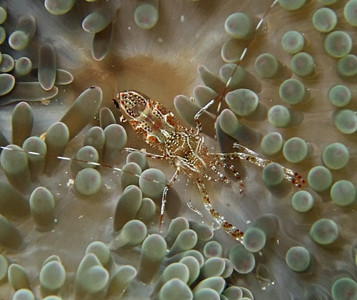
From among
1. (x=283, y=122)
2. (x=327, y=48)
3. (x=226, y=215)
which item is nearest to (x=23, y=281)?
(x=226, y=215)

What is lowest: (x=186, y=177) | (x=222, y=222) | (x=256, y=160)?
(x=186, y=177)

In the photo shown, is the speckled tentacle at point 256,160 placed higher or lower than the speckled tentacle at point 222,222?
higher

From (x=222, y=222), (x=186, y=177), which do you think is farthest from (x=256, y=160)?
(x=186, y=177)

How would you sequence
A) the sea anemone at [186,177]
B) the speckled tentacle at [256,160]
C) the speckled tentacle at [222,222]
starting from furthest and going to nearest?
1. the speckled tentacle at [222,222]
2. the speckled tentacle at [256,160]
3. the sea anemone at [186,177]

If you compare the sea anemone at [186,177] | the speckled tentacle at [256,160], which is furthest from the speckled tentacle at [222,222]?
the speckled tentacle at [256,160]

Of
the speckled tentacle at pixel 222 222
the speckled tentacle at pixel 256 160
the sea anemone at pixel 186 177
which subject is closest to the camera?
the sea anemone at pixel 186 177

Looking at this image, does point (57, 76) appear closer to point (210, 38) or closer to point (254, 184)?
point (210, 38)

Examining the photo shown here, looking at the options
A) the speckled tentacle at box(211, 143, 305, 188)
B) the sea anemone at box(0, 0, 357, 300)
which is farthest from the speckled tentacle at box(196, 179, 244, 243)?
the speckled tentacle at box(211, 143, 305, 188)

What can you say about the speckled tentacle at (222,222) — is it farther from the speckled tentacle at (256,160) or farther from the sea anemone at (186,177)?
the speckled tentacle at (256,160)

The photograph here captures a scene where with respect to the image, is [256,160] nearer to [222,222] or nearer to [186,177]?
[222,222]
